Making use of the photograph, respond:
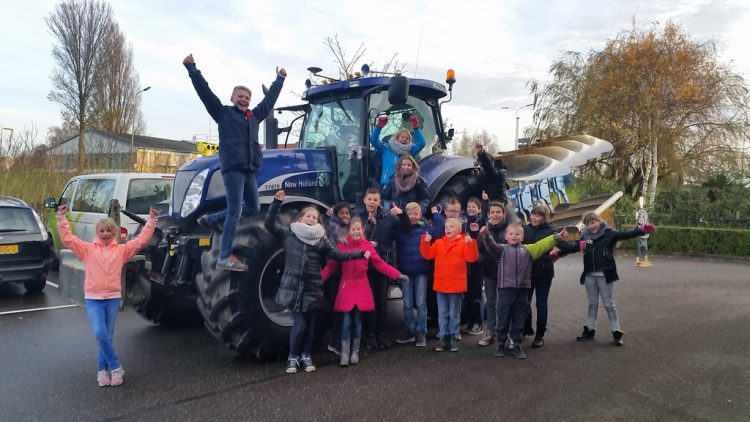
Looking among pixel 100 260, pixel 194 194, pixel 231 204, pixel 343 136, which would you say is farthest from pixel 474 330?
pixel 100 260

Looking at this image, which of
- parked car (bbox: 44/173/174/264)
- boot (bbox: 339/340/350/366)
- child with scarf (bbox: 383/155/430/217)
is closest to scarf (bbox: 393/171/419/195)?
child with scarf (bbox: 383/155/430/217)

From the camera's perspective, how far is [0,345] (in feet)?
19.6

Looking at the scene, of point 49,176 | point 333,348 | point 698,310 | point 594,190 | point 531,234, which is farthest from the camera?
point 594,190

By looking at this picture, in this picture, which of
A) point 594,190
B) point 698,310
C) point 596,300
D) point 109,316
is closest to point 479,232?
point 596,300

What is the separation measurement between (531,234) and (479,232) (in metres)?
0.71

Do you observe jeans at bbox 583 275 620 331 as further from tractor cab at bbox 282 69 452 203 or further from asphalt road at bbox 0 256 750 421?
tractor cab at bbox 282 69 452 203

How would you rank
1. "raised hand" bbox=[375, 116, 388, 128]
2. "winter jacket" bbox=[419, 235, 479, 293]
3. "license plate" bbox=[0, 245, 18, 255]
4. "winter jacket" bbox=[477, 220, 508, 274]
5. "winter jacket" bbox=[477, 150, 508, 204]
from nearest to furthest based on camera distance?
"winter jacket" bbox=[419, 235, 479, 293]
"winter jacket" bbox=[477, 220, 508, 274]
"raised hand" bbox=[375, 116, 388, 128]
"winter jacket" bbox=[477, 150, 508, 204]
"license plate" bbox=[0, 245, 18, 255]

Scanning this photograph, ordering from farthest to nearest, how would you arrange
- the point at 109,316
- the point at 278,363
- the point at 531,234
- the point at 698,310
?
1. the point at 698,310
2. the point at 531,234
3. the point at 278,363
4. the point at 109,316

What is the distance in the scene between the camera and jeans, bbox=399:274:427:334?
5922mm

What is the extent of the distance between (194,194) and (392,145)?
6.91ft

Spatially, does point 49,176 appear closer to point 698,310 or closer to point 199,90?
point 199,90

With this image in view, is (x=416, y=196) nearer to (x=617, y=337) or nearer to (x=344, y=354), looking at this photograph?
(x=344, y=354)

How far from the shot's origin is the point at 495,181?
276 inches

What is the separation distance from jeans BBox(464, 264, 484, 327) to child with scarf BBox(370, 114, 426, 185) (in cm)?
140
